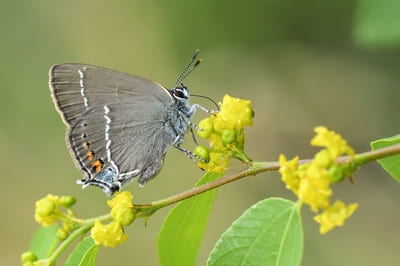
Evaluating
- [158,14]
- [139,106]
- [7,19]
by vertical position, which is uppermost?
[7,19]

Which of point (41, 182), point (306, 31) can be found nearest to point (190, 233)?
point (306, 31)

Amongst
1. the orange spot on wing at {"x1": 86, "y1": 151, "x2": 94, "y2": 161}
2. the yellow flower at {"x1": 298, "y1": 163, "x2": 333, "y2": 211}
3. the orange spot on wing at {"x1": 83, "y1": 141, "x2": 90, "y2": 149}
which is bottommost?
the yellow flower at {"x1": 298, "y1": 163, "x2": 333, "y2": 211}

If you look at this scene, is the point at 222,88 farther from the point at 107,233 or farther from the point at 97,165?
the point at 107,233

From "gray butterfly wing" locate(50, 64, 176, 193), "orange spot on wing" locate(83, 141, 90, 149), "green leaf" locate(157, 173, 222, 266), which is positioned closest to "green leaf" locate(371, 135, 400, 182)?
"green leaf" locate(157, 173, 222, 266)

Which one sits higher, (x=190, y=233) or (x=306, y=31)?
(x=306, y=31)

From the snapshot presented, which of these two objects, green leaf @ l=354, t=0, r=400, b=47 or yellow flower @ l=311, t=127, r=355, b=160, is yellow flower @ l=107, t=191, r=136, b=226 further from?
green leaf @ l=354, t=0, r=400, b=47

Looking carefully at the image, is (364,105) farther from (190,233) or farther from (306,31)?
(190,233)
